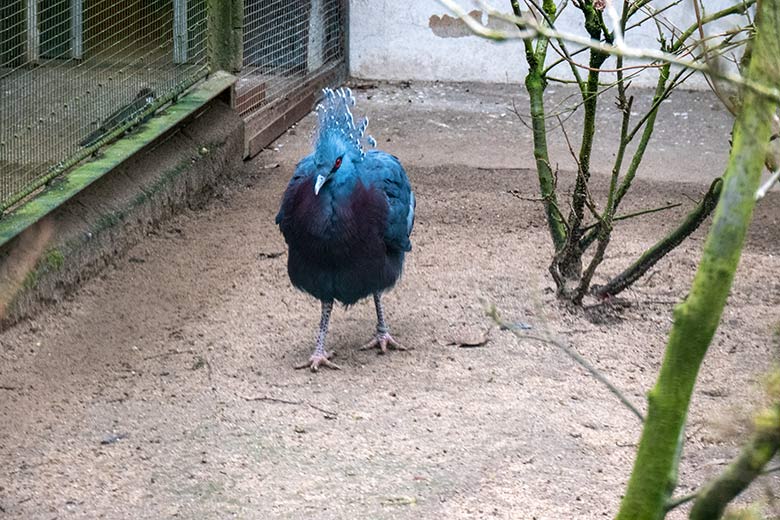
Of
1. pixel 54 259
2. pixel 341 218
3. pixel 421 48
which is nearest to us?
pixel 341 218

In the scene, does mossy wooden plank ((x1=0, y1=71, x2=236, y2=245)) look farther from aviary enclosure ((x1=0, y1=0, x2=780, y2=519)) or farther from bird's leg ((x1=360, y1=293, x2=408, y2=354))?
bird's leg ((x1=360, y1=293, x2=408, y2=354))

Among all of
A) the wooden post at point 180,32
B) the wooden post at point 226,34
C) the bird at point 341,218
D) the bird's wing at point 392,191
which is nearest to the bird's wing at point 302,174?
the bird at point 341,218

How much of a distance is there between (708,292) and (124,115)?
16.3 feet

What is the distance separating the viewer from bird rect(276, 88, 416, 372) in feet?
14.5

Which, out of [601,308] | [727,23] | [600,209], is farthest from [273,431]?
[727,23]

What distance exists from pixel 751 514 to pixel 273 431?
2770 mm

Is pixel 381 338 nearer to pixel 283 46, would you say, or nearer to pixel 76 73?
pixel 76 73

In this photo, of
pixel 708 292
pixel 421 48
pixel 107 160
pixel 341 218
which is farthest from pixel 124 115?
pixel 708 292

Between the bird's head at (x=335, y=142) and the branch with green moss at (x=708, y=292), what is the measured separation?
2.83 meters

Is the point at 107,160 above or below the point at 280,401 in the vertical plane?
above

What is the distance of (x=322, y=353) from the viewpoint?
4.67m

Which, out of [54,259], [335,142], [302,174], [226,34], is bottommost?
[54,259]

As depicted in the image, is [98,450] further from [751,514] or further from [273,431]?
[751,514]

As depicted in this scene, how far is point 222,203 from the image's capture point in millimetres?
6891
